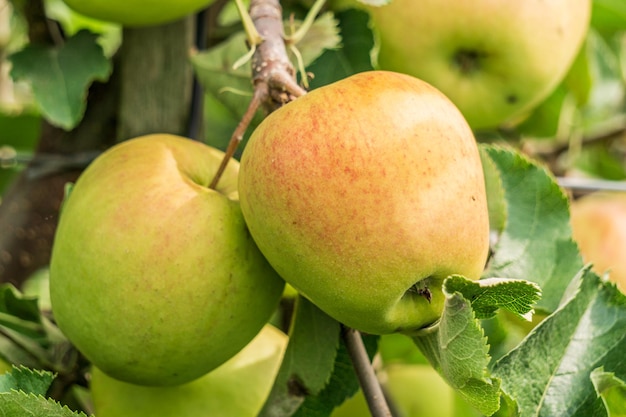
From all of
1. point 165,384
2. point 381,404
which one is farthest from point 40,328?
point 381,404

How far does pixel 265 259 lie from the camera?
62 centimetres

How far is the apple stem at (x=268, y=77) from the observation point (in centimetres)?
60

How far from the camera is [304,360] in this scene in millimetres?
689

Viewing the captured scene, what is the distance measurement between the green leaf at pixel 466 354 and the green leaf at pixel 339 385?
0.18 meters

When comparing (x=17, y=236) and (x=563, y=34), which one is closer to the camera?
(x=563, y=34)

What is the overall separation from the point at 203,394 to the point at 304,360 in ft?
0.30

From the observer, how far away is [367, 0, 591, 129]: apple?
2.61ft

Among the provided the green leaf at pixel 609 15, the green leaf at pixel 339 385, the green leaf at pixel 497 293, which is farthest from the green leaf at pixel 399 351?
the green leaf at pixel 609 15

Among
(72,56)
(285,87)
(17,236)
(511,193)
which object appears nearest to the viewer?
(285,87)

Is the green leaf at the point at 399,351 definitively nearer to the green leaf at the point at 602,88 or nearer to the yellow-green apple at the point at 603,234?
the yellow-green apple at the point at 603,234

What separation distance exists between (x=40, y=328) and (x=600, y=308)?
48cm

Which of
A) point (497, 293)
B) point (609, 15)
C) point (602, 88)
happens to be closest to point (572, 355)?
point (497, 293)

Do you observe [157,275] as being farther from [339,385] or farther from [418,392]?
[418,392]

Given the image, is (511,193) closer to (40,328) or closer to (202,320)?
(202,320)
